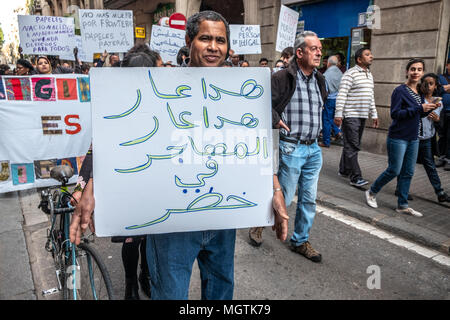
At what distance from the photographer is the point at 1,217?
4.43 meters

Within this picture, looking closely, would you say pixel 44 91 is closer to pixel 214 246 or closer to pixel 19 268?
pixel 19 268

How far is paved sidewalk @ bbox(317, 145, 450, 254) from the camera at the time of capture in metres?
3.98

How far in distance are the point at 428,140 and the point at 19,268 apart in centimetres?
475

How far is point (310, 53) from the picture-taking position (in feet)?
10.6

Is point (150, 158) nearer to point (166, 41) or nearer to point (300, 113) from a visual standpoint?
point (300, 113)

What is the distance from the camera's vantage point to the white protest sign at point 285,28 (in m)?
6.61

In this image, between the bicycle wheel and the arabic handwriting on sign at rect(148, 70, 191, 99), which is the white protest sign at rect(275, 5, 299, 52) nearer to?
the bicycle wheel

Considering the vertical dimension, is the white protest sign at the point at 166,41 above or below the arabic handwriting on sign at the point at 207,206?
above

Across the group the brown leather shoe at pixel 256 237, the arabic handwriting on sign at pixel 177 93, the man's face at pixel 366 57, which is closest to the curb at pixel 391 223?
the brown leather shoe at pixel 256 237

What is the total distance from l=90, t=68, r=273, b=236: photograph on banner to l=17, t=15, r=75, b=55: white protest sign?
23.6 ft

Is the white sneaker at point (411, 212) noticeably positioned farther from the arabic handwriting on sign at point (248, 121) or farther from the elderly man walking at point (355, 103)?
the arabic handwriting on sign at point (248, 121)

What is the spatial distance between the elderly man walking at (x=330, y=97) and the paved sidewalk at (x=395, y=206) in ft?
6.22

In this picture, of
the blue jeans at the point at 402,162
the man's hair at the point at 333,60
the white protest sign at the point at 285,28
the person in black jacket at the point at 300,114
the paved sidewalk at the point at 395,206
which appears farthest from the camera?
the man's hair at the point at 333,60

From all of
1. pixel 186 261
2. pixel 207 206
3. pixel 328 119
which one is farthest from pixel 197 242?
pixel 328 119
